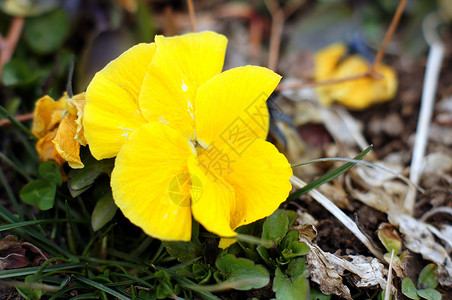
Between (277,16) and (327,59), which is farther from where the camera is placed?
(277,16)

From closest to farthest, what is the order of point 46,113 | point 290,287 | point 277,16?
point 290,287
point 46,113
point 277,16

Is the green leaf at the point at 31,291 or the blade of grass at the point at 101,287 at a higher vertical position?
the green leaf at the point at 31,291

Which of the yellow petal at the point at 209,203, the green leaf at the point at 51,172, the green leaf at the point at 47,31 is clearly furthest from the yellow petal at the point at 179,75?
the green leaf at the point at 47,31

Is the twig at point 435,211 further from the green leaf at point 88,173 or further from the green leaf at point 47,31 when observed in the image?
the green leaf at point 47,31

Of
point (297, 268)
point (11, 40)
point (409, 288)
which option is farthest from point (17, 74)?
point (409, 288)

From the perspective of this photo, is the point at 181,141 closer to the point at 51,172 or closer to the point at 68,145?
the point at 68,145

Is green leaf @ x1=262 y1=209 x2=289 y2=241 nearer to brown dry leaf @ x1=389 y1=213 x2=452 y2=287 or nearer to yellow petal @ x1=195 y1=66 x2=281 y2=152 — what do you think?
yellow petal @ x1=195 y1=66 x2=281 y2=152

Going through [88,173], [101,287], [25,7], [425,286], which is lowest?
[425,286]
